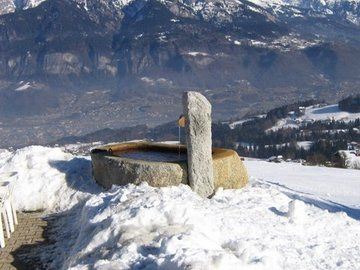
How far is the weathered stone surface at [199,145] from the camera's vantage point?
15008 millimetres

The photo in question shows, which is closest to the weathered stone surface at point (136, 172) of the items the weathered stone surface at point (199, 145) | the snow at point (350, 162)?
the weathered stone surface at point (199, 145)

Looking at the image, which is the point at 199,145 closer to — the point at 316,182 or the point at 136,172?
the point at 136,172

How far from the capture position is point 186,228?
1077 centimetres

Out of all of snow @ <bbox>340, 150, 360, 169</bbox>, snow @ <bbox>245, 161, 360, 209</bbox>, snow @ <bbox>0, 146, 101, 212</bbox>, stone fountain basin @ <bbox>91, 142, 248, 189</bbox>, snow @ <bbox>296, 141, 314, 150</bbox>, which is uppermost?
stone fountain basin @ <bbox>91, 142, 248, 189</bbox>

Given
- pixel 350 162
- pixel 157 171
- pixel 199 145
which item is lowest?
pixel 350 162

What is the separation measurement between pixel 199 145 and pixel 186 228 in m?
4.66

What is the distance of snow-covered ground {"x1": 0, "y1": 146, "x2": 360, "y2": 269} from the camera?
982 cm

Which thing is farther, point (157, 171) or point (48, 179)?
point (48, 179)

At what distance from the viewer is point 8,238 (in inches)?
553

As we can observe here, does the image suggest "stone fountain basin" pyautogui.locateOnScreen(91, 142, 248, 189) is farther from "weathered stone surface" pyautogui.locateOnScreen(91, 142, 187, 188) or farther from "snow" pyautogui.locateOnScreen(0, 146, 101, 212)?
"snow" pyautogui.locateOnScreen(0, 146, 101, 212)

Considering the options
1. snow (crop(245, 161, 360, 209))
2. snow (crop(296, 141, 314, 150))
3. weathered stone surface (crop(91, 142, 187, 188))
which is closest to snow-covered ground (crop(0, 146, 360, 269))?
weathered stone surface (crop(91, 142, 187, 188))

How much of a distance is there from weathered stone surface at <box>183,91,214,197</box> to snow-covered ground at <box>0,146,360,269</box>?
0.46 m

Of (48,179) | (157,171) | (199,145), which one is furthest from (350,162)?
(157,171)

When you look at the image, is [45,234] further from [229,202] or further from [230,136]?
[230,136]
